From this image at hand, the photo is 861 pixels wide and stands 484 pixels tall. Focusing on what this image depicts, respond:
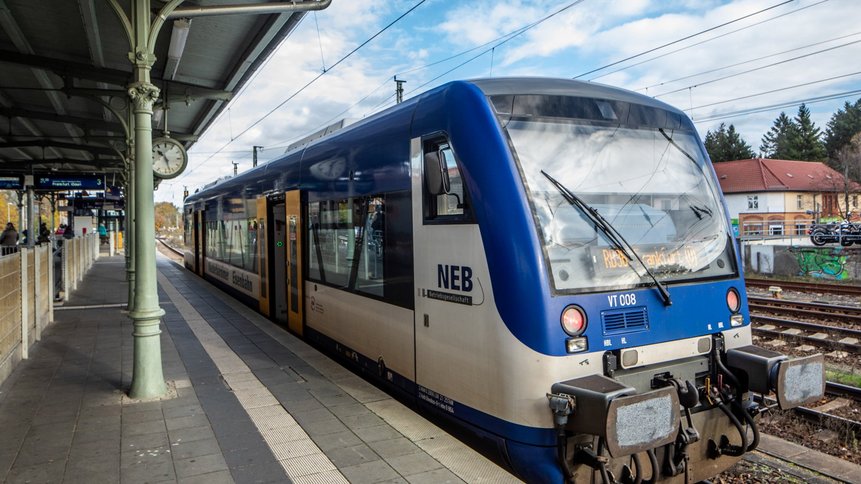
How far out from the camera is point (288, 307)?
9.45 m

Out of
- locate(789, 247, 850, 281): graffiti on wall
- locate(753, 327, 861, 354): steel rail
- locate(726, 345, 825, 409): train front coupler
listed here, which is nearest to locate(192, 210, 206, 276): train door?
locate(753, 327, 861, 354): steel rail

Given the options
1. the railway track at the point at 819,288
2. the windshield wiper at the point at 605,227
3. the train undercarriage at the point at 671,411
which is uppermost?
the windshield wiper at the point at 605,227

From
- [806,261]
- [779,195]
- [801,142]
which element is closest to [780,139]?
[801,142]

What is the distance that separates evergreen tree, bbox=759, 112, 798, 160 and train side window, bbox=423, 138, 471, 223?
80.4 metres

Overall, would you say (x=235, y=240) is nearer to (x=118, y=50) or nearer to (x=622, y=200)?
(x=118, y=50)

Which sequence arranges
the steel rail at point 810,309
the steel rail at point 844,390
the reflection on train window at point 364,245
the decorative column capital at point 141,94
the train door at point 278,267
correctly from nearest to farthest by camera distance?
the reflection on train window at point 364,245
the decorative column capital at point 141,94
the steel rail at point 844,390
the train door at point 278,267
the steel rail at point 810,309

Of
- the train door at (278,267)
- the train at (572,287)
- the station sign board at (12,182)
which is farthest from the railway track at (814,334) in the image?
the station sign board at (12,182)

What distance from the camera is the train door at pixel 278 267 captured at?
1015 centimetres

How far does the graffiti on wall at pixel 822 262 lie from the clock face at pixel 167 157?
21.0 meters

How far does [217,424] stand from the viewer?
5012 millimetres

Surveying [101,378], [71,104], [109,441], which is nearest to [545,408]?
[109,441]

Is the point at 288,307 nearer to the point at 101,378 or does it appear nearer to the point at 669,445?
the point at 101,378

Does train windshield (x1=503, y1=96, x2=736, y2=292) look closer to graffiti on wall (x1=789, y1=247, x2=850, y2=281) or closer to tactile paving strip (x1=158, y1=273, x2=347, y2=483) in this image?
tactile paving strip (x1=158, y1=273, x2=347, y2=483)

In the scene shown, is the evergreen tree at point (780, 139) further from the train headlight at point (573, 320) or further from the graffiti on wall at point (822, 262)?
the train headlight at point (573, 320)
